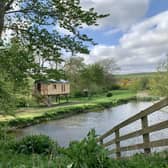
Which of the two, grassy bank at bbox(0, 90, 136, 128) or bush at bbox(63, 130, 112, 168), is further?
grassy bank at bbox(0, 90, 136, 128)

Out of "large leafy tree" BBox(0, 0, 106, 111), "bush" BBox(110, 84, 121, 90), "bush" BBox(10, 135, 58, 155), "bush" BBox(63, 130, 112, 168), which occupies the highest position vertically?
"bush" BBox(110, 84, 121, 90)

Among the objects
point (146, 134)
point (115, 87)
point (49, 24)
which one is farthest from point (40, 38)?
point (115, 87)

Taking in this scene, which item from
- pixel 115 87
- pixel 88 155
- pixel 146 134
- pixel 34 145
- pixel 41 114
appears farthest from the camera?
pixel 115 87

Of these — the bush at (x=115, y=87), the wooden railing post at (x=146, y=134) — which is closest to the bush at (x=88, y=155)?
the wooden railing post at (x=146, y=134)

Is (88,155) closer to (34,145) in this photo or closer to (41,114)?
(34,145)

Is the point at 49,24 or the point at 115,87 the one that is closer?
the point at 49,24

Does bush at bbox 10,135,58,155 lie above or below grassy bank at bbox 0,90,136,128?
below

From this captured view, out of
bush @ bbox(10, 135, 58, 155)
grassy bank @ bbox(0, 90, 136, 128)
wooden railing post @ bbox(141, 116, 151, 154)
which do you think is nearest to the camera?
wooden railing post @ bbox(141, 116, 151, 154)

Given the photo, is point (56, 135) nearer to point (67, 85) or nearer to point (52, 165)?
point (52, 165)

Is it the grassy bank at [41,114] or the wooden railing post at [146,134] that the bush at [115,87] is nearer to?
the grassy bank at [41,114]

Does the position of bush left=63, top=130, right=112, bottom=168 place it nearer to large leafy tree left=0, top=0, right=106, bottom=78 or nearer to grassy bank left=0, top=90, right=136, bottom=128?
large leafy tree left=0, top=0, right=106, bottom=78

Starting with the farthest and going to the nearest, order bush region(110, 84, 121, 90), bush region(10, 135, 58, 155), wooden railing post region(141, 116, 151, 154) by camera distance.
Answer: bush region(110, 84, 121, 90) → bush region(10, 135, 58, 155) → wooden railing post region(141, 116, 151, 154)

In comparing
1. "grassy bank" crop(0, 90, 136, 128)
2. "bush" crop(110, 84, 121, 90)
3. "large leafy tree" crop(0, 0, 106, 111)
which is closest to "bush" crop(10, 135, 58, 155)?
"large leafy tree" crop(0, 0, 106, 111)

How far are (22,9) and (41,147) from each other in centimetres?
465
